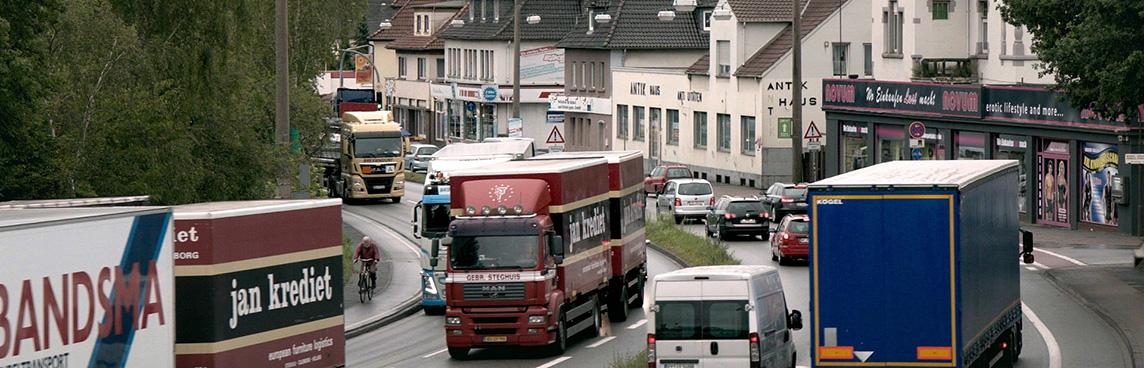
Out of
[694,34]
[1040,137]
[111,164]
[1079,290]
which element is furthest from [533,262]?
[694,34]

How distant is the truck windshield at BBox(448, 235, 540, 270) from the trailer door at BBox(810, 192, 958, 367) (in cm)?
814

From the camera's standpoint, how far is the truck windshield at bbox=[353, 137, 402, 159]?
60.0m

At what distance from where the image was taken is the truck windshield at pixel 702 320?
19578mm

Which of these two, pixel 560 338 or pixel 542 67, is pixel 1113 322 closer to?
pixel 560 338

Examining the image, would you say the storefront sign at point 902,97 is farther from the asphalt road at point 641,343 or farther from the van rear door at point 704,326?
the van rear door at point 704,326

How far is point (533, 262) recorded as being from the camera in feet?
83.0

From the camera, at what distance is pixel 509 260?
2531 centimetres

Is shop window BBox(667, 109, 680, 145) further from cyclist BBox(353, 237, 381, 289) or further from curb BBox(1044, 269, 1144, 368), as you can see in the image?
cyclist BBox(353, 237, 381, 289)

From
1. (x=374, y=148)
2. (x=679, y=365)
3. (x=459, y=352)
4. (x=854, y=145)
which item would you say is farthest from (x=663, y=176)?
(x=679, y=365)

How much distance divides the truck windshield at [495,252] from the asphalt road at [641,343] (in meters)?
1.55

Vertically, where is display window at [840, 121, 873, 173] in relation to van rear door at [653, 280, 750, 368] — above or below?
above

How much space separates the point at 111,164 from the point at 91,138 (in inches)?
21.6

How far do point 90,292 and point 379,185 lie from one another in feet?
158

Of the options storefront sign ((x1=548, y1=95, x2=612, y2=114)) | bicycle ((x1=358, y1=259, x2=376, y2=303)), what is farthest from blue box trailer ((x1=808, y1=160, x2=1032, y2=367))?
storefront sign ((x1=548, y1=95, x2=612, y2=114))
